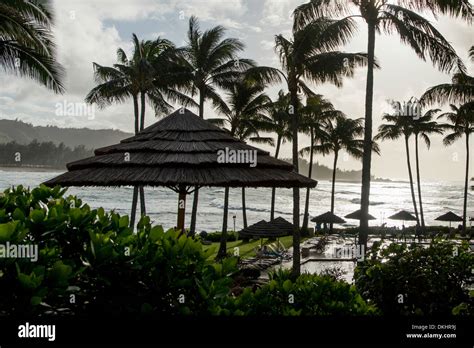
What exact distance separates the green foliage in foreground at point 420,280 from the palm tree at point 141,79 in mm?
19496

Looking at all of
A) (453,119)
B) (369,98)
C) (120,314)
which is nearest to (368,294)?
(120,314)

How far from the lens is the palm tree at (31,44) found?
493 inches

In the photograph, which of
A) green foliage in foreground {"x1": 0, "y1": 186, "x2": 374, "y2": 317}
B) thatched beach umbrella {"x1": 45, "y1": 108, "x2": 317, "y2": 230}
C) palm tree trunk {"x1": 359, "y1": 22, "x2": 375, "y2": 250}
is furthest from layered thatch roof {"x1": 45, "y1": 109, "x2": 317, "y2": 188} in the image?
palm tree trunk {"x1": 359, "y1": 22, "x2": 375, "y2": 250}

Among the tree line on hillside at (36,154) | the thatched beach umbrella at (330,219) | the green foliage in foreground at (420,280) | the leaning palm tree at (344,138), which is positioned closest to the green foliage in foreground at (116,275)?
the green foliage in foreground at (420,280)

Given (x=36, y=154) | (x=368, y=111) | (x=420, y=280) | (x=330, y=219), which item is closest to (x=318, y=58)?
(x=368, y=111)

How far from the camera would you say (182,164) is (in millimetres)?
9234

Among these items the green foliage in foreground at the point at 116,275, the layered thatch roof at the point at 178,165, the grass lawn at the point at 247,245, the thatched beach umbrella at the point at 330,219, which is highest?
the layered thatch roof at the point at 178,165

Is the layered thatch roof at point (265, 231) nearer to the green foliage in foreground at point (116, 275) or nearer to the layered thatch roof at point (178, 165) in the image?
the layered thatch roof at point (178, 165)

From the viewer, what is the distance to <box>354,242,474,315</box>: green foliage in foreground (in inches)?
237

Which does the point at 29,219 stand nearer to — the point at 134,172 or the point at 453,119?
the point at 134,172

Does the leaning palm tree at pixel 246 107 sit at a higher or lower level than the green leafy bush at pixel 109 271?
higher

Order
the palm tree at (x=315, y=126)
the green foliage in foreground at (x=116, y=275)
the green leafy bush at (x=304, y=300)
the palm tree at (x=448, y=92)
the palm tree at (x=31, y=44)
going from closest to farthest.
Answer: the green foliage in foreground at (x=116, y=275)
the green leafy bush at (x=304, y=300)
the palm tree at (x=31, y=44)
the palm tree at (x=448, y=92)
the palm tree at (x=315, y=126)

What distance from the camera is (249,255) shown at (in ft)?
75.7

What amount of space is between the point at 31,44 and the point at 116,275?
11965mm
